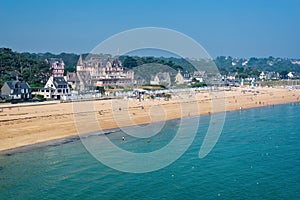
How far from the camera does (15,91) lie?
42.5 metres

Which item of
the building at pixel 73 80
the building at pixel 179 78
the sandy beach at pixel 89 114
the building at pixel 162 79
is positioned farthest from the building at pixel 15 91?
the building at pixel 179 78

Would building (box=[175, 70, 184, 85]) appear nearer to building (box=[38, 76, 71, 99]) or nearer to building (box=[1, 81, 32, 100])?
building (box=[38, 76, 71, 99])

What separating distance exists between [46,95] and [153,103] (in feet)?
45.8

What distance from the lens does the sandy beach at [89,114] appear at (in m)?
26.4

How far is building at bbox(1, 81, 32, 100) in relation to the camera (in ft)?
139

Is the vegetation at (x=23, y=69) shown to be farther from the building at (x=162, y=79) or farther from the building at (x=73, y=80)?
the building at (x=162, y=79)

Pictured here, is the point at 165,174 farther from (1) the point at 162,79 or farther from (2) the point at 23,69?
(1) the point at 162,79

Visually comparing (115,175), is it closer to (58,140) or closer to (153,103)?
(58,140)

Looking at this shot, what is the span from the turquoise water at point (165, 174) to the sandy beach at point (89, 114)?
287 centimetres

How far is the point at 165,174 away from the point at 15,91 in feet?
96.6

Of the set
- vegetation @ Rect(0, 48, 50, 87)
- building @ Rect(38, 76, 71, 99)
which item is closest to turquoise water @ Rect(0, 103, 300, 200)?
building @ Rect(38, 76, 71, 99)

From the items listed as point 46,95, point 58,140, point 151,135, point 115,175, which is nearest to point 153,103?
point 46,95

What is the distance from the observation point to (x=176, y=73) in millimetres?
78500

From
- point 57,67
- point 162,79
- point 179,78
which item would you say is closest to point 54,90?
point 57,67
